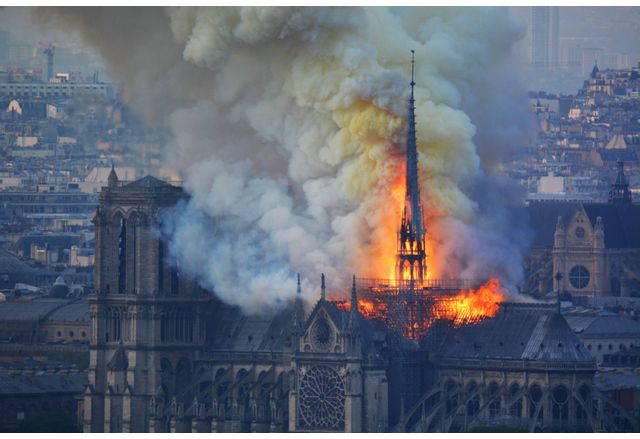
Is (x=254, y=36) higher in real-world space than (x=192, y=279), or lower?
higher

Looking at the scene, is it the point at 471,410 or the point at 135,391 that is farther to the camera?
the point at 135,391

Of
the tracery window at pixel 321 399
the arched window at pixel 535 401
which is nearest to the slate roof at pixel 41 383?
the tracery window at pixel 321 399

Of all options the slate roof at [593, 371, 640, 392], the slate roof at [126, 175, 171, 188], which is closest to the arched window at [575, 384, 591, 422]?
the slate roof at [593, 371, 640, 392]

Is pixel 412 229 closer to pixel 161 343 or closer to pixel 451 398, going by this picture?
pixel 451 398

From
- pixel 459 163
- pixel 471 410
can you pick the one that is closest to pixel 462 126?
pixel 459 163

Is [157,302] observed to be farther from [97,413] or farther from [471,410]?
[471,410]
